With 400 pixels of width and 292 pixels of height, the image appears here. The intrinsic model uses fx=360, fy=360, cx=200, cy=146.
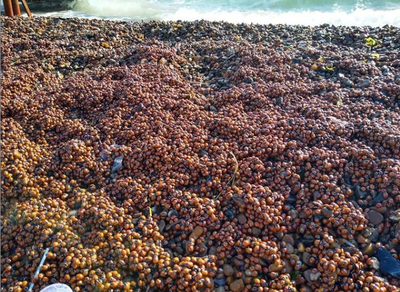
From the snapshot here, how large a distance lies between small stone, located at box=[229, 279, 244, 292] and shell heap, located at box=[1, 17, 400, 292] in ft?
0.04

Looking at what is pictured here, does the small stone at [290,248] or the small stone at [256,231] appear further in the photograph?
the small stone at [256,231]

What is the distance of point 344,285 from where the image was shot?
261cm

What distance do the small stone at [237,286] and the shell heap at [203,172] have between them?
0.04ft

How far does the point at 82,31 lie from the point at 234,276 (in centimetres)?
663

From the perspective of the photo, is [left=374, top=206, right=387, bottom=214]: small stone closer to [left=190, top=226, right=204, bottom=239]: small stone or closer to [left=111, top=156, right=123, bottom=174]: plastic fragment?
[left=190, top=226, right=204, bottom=239]: small stone

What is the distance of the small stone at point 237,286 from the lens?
2664 millimetres

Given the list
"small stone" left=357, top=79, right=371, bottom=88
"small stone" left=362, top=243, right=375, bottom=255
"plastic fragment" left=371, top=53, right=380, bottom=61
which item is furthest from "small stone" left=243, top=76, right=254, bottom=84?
"small stone" left=362, top=243, right=375, bottom=255

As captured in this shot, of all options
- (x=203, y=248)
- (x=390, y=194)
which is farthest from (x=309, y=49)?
(x=203, y=248)

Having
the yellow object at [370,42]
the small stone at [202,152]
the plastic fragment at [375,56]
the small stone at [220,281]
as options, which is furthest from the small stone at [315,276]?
the yellow object at [370,42]

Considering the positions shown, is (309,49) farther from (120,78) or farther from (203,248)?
(203,248)

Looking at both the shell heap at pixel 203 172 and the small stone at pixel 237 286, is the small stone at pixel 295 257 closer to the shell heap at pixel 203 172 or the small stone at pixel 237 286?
the shell heap at pixel 203 172

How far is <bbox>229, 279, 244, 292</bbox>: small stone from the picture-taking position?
2.66 meters

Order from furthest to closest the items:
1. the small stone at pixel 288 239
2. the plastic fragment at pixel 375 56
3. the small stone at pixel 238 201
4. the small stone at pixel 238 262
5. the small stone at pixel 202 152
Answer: the plastic fragment at pixel 375 56, the small stone at pixel 202 152, the small stone at pixel 238 201, the small stone at pixel 288 239, the small stone at pixel 238 262

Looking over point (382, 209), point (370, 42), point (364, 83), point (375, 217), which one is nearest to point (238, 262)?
point (375, 217)
